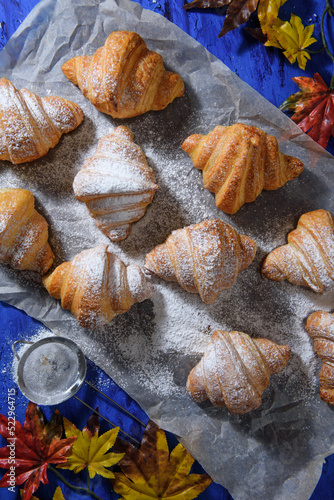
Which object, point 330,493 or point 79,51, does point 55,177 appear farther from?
point 330,493

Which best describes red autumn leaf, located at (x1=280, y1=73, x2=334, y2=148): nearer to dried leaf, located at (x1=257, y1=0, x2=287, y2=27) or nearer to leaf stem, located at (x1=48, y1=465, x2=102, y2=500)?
dried leaf, located at (x1=257, y1=0, x2=287, y2=27)

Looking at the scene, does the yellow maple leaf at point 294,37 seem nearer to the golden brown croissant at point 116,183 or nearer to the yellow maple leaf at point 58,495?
the golden brown croissant at point 116,183

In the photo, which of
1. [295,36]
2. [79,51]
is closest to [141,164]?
[79,51]

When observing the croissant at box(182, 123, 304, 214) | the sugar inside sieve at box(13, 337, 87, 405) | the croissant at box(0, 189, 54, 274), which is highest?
the croissant at box(182, 123, 304, 214)

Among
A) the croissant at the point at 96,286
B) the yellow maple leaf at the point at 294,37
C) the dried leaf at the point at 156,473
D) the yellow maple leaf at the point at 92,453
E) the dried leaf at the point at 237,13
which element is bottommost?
the dried leaf at the point at 156,473

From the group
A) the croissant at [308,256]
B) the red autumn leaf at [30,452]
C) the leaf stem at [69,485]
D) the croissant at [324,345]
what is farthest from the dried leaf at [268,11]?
the leaf stem at [69,485]

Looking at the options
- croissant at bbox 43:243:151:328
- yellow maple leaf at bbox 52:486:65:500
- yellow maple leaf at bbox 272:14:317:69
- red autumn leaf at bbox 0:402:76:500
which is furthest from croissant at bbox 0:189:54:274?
yellow maple leaf at bbox 272:14:317:69
